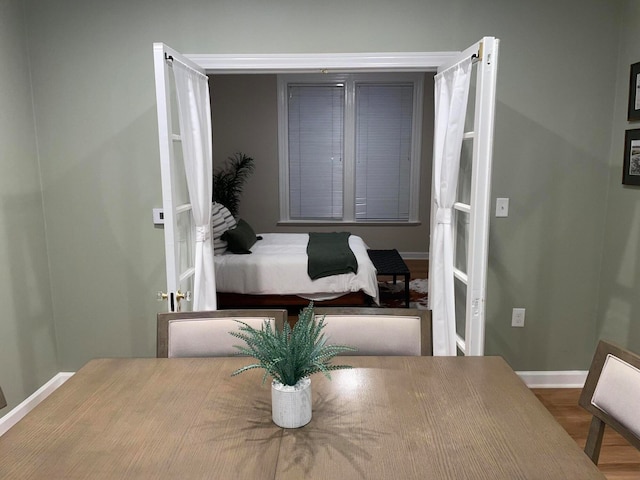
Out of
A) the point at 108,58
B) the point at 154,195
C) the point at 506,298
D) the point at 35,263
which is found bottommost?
the point at 506,298

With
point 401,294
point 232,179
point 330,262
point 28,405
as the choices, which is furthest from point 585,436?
point 232,179

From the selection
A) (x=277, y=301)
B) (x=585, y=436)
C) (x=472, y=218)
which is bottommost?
(x=585, y=436)

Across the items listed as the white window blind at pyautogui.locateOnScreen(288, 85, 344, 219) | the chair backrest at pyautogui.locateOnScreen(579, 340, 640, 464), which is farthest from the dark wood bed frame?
the chair backrest at pyautogui.locateOnScreen(579, 340, 640, 464)

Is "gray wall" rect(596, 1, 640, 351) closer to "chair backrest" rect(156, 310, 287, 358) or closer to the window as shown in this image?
"chair backrest" rect(156, 310, 287, 358)

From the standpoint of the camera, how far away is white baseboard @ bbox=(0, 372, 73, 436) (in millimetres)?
2670

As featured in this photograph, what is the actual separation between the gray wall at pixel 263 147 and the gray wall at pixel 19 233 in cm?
383

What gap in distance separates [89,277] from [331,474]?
2.45m

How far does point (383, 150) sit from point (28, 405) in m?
5.08

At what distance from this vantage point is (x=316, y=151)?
6.68m

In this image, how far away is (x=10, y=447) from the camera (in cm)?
124

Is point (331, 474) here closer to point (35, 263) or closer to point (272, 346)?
point (272, 346)

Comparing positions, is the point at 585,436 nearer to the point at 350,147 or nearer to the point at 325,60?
the point at 325,60

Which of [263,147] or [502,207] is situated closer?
[502,207]

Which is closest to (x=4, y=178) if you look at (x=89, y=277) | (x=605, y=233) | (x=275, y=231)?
(x=89, y=277)
